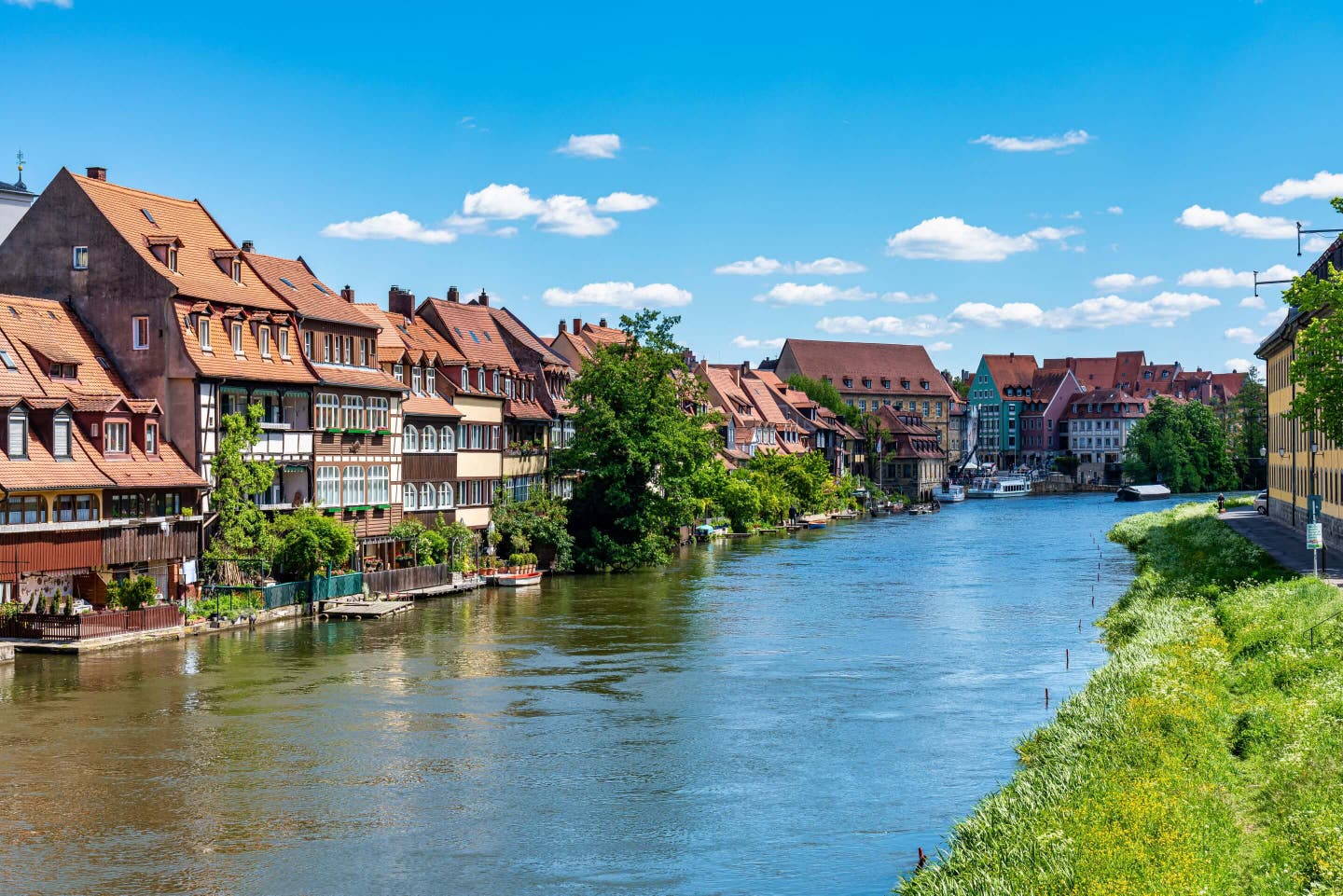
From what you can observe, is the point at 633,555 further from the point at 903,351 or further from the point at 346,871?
the point at 903,351

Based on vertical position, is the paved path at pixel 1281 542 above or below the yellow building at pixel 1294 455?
below

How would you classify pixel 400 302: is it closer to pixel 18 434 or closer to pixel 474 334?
pixel 474 334

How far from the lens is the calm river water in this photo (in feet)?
68.2

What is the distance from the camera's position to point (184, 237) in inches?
1916

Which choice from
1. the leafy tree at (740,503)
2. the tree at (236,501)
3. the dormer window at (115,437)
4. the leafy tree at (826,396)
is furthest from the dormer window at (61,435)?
the leafy tree at (826,396)

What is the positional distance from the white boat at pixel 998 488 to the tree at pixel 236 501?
116536 mm

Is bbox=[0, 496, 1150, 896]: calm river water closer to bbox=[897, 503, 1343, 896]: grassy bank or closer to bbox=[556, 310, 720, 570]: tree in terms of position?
bbox=[897, 503, 1343, 896]: grassy bank

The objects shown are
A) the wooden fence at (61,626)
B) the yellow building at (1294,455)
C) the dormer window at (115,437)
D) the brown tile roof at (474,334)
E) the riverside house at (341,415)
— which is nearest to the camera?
the wooden fence at (61,626)

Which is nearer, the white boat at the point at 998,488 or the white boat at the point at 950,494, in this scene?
the white boat at the point at 950,494

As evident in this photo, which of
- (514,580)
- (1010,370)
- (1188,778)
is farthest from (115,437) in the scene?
(1010,370)

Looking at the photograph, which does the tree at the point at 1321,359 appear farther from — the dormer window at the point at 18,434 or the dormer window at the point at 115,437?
the dormer window at the point at 18,434

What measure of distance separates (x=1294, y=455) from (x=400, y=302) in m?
39.2

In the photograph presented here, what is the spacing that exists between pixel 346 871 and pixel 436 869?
1.26m

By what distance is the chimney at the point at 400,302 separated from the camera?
62.6 m
